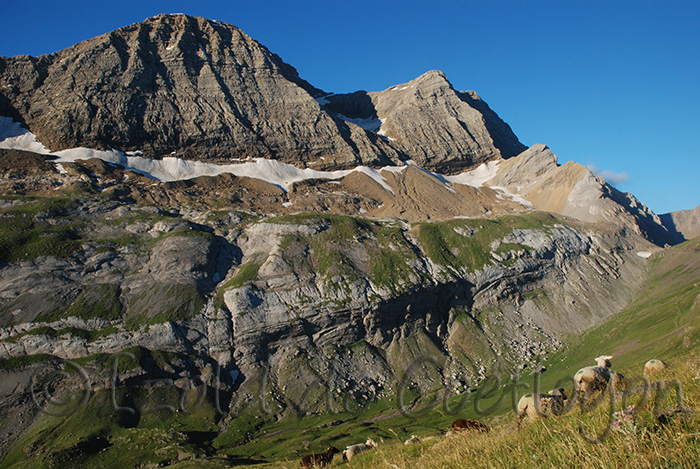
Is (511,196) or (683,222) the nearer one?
(511,196)

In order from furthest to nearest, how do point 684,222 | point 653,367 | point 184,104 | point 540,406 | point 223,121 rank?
Result: point 684,222
point 223,121
point 184,104
point 653,367
point 540,406

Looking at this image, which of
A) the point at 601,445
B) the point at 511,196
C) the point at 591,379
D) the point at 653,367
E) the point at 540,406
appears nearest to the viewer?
the point at 601,445

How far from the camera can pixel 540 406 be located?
10.7m

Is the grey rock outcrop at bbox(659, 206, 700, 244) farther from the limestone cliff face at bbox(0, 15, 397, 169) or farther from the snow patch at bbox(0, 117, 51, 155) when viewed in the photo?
the snow patch at bbox(0, 117, 51, 155)

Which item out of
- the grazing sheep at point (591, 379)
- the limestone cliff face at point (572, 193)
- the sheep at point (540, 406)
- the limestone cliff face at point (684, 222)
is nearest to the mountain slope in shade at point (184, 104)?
the limestone cliff face at point (572, 193)

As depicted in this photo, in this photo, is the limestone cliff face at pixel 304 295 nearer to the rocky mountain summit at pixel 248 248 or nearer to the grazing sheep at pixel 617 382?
the rocky mountain summit at pixel 248 248

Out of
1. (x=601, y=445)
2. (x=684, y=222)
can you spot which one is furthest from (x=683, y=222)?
(x=601, y=445)

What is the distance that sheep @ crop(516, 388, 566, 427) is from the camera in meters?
10.3

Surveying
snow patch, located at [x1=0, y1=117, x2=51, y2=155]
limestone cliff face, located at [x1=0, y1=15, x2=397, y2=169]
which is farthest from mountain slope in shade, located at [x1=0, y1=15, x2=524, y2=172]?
snow patch, located at [x1=0, y1=117, x2=51, y2=155]

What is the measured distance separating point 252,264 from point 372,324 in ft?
98.0

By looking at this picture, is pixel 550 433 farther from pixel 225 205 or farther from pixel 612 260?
pixel 612 260

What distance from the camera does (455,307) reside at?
9362 cm

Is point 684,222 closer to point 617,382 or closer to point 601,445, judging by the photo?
point 617,382

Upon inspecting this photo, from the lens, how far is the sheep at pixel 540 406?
10.3 metres
